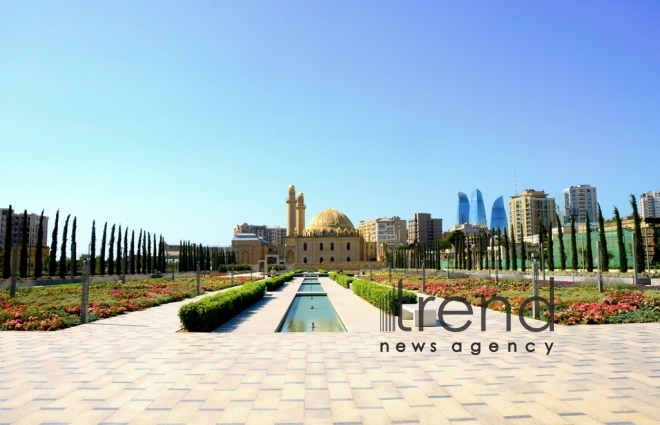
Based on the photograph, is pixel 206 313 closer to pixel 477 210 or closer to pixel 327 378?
pixel 327 378

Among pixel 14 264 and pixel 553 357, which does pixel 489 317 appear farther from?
pixel 14 264

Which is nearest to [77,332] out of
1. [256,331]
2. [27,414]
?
[256,331]

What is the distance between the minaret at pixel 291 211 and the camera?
241ft

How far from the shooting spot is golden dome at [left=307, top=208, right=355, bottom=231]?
7619cm

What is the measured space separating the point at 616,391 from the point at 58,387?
5595 mm

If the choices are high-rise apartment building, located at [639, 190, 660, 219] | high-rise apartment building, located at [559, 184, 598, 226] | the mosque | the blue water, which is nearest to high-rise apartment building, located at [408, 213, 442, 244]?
high-rise apartment building, located at [559, 184, 598, 226]

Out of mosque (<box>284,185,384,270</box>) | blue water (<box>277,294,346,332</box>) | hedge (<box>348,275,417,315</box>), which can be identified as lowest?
blue water (<box>277,294,346,332</box>)

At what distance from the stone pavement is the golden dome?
6723 centimetres

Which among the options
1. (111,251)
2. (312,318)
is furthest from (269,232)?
(312,318)

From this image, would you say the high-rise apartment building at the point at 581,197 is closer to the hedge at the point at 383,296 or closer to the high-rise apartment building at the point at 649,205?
the high-rise apartment building at the point at 649,205

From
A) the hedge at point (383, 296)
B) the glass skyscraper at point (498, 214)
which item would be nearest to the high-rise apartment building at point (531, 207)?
the glass skyscraper at point (498, 214)

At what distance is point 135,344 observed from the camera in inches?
306

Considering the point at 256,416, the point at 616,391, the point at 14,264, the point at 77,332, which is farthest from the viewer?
the point at 14,264

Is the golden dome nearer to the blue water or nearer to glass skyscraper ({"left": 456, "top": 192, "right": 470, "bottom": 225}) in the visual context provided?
the blue water
